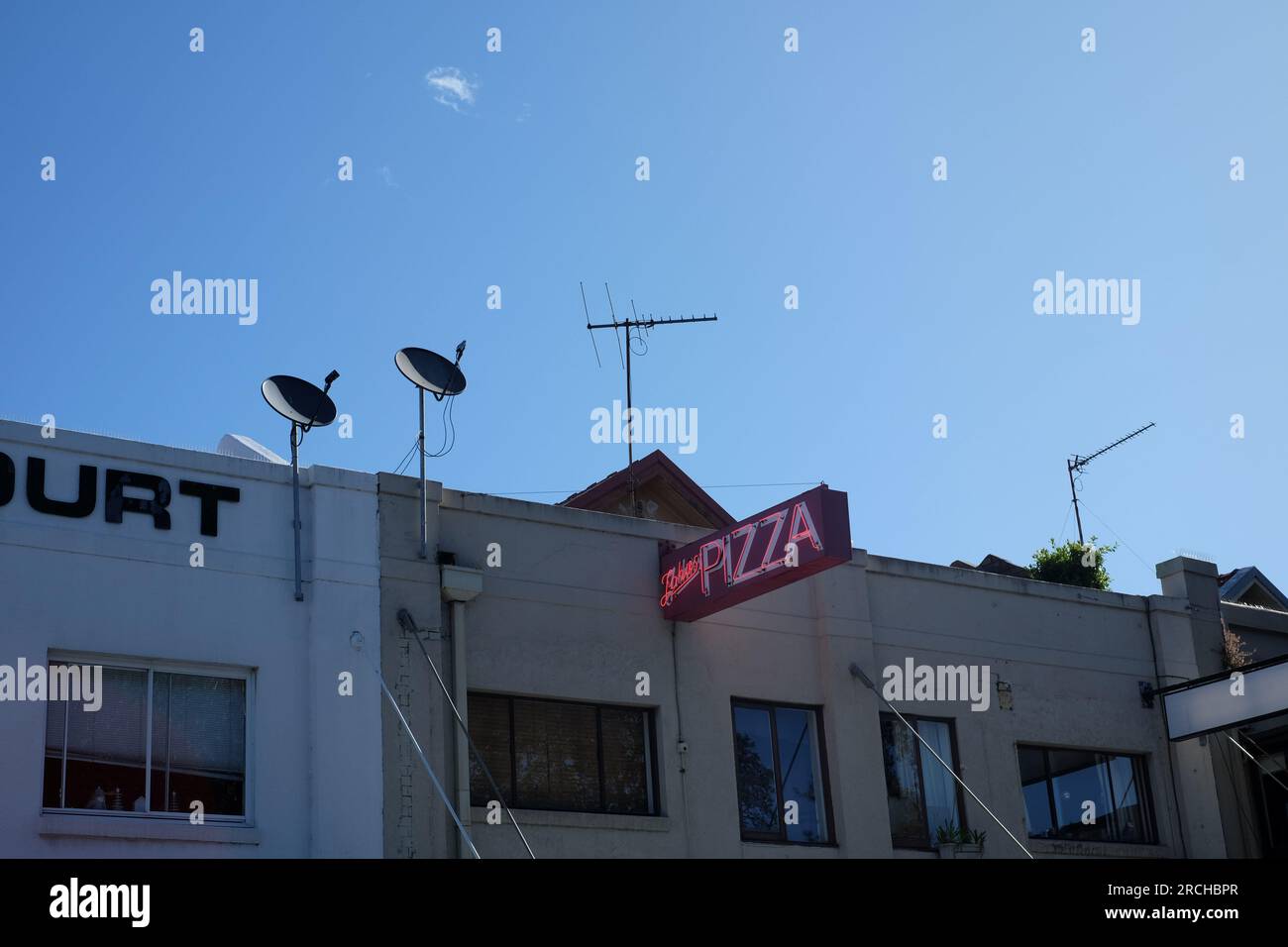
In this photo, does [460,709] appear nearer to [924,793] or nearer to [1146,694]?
[924,793]

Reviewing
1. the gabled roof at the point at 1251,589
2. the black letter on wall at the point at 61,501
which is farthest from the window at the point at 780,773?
the gabled roof at the point at 1251,589

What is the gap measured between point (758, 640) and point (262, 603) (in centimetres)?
642

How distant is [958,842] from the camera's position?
20.8m

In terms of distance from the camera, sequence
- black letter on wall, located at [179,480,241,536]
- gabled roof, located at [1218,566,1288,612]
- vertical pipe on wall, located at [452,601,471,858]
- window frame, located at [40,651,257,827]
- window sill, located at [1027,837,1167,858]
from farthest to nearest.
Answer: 1. gabled roof, located at [1218,566,1288,612]
2. window sill, located at [1027,837,1167,858]
3. vertical pipe on wall, located at [452,601,471,858]
4. black letter on wall, located at [179,480,241,536]
5. window frame, located at [40,651,257,827]

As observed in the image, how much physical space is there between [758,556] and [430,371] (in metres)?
4.31

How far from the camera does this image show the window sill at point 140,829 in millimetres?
15266

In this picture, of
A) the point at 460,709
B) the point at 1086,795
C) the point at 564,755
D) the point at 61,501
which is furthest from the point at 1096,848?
the point at 61,501

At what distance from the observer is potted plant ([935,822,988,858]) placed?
68.2 ft

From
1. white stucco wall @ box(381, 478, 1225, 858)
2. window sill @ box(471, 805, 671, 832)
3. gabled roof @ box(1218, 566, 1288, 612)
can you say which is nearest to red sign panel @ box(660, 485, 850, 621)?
white stucco wall @ box(381, 478, 1225, 858)

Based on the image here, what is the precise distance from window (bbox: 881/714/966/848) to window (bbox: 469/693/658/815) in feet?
11.7

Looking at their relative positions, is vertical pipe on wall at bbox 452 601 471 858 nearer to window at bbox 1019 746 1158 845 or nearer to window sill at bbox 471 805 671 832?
window sill at bbox 471 805 671 832
